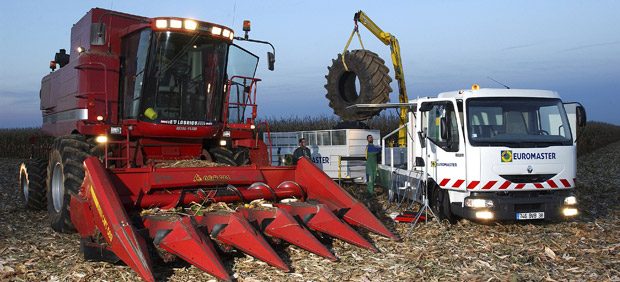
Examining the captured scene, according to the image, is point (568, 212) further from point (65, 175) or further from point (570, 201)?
point (65, 175)

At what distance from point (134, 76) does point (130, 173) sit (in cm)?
198

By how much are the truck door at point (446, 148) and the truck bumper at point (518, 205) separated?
1.34ft

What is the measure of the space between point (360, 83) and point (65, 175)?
926 cm

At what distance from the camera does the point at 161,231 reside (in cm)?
600

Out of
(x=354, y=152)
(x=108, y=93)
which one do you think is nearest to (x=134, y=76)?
(x=108, y=93)

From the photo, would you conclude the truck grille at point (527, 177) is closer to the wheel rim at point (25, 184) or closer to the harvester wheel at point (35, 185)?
the harvester wheel at point (35, 185)

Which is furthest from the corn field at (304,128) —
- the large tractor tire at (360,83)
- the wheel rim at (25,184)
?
the wheel rim at (25,184)

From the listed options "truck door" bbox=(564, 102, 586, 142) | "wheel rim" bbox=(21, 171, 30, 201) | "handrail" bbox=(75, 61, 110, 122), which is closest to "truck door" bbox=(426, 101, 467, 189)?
"truck door" bbox=(564, 102, 586, 142)

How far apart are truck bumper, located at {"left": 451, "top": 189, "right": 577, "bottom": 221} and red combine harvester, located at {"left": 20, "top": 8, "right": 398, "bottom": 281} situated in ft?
6.57

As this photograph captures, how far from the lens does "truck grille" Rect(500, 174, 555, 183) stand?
8.65 meters

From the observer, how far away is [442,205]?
368 inches

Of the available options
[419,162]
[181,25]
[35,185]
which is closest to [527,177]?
[419,162]

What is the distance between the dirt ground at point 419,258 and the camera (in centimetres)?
616

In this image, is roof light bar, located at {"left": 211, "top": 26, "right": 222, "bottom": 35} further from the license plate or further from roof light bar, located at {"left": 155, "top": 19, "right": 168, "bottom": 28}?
the license plate
